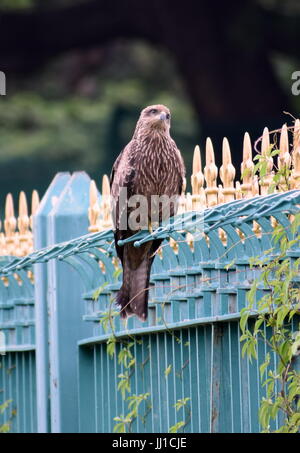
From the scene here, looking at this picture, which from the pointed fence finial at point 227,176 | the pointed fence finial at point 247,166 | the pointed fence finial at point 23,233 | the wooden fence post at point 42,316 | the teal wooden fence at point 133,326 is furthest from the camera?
the pointed fence finial at point 23,233

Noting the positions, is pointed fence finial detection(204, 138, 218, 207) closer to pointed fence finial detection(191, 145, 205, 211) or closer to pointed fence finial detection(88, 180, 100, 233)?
pointed fence finial detection(191, 145, 205, 211)

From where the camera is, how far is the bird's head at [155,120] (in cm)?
561

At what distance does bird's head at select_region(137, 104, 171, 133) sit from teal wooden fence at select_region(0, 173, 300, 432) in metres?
0.37

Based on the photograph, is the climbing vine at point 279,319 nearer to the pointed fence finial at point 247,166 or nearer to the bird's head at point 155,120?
the pointed fence finial at point 247,166

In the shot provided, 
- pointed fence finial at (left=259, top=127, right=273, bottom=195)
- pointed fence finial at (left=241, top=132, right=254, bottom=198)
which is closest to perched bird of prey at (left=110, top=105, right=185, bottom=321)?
pointed fence finial at (left=241, top=132, right=254, bottom=198)

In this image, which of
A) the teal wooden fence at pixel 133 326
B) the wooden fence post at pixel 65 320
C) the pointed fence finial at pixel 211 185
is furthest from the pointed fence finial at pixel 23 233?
the pointed fence finial at pixel 211 185

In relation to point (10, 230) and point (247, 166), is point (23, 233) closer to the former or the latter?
point (10, 230)

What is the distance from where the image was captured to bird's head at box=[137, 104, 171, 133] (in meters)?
5.61

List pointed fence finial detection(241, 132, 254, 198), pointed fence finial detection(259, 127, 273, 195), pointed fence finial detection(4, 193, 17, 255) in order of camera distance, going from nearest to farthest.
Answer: pointed fence finial detection(259, 127, 273, 195) < pointed fence finial detection(241, 132, 254, 198) < pointed fence finial detection(4, 193, 17, 255)

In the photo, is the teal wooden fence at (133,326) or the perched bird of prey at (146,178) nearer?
the teal wooden fence at (133,326)

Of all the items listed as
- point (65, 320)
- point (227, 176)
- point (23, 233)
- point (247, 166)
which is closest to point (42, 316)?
point (65, 320)

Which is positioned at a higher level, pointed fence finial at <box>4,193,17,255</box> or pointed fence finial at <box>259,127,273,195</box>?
pointed fence finial at <box>4,193,17,255</box>

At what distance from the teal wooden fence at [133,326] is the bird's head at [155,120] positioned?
0.37 meters

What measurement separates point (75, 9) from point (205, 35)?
186 cm
